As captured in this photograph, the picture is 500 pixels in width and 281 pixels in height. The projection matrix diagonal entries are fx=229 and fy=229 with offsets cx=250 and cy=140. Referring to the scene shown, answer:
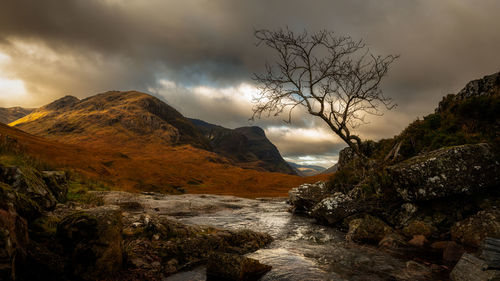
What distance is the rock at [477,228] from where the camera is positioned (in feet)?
27.0

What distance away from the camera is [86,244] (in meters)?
4.89

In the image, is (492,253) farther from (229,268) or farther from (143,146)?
(143,146)

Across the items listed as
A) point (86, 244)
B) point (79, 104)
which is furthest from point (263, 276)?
point (79, 104)

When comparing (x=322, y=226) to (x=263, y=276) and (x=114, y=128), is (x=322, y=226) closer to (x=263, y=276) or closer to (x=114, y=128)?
(x=263, y=276)

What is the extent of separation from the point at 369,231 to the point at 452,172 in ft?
14.1

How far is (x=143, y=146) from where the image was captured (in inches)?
4331

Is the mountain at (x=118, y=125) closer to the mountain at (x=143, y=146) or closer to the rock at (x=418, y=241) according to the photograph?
the mountain at (x=143, y=146)

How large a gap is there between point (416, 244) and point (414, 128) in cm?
1005

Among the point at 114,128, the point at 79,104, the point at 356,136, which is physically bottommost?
the point at 356,136

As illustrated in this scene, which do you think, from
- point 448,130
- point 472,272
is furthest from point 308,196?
point 472,272

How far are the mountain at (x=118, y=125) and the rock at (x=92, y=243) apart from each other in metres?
118

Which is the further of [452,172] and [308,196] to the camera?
[308,196]

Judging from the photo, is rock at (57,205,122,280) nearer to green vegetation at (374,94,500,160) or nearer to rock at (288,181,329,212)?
green vegetation at (374,94,500,160)

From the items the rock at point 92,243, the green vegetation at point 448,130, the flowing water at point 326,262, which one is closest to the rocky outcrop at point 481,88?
the green vegetation at point 448,130
